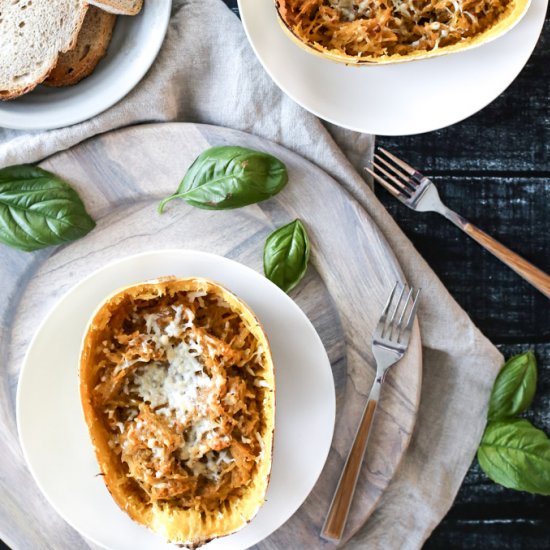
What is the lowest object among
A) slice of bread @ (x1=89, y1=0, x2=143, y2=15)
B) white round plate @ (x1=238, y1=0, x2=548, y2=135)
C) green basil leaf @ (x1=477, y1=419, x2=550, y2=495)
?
green basil leaf @ (x1=477, y1=419, x2=550, y2=495)

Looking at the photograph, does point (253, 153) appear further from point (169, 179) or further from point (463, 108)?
point (463, 108)

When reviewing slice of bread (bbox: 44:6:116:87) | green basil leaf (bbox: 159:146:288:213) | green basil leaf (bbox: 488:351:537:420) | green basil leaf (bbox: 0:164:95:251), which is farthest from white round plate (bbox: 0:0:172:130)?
green basil leaf (bbox: 488:351:537:420)

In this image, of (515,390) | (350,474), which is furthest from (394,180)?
(350,474)

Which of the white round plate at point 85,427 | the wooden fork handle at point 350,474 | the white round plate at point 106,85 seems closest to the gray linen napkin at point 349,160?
the white round plate at point 106,85

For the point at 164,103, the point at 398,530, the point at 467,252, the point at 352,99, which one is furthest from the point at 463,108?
the point at 398,530

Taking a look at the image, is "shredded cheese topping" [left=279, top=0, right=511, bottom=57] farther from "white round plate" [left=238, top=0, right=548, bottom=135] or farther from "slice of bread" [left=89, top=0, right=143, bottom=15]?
"slice of bread" [left=89, top=0, right=143, bottom=15]

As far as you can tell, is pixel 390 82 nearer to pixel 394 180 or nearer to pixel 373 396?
pixel 394 180
